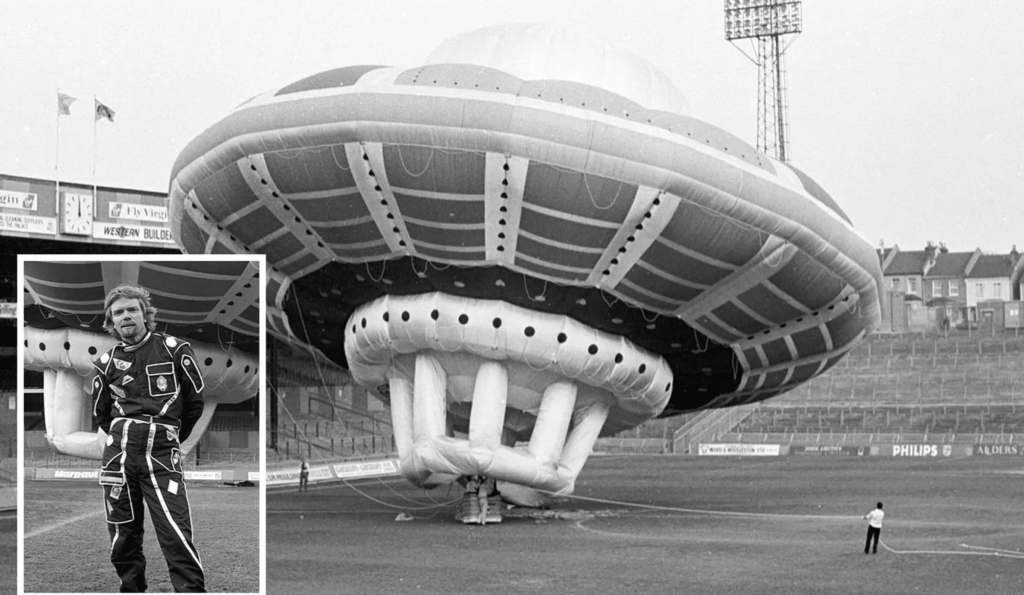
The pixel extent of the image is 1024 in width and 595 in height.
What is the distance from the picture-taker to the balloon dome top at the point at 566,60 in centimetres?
2242

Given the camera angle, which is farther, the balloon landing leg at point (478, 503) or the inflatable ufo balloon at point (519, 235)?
the balloon landing leg at point (478, 503)

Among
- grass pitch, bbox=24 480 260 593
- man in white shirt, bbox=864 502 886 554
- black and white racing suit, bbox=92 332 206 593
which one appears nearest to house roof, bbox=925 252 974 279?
man in white shirt, bbox=864 502 886 554

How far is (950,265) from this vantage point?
437 ft

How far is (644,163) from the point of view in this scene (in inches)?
814

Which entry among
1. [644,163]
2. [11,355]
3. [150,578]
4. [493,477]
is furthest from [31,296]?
[11,355]

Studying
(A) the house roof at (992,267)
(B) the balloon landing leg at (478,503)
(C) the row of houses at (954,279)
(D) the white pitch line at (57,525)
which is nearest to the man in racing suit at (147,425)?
(D) the white pitch line at (57,525)

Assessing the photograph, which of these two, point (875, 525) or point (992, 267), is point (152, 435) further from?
point (992, 267)

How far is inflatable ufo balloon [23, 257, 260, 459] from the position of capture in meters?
6.84

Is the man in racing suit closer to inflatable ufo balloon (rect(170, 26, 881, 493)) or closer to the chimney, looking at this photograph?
inflatable ufo balloon (rect(170, 26, 881, 493))

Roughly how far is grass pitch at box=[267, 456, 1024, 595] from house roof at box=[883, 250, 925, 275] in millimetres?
98406

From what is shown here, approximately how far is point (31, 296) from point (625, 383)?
702 inches

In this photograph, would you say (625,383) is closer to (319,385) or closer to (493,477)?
(493,477)

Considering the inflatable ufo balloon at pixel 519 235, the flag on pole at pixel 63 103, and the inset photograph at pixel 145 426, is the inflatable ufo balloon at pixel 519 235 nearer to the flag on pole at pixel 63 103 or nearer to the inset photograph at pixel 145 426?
the inset photograph at pixel 145 426

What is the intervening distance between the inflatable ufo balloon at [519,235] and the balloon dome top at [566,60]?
0.05 meters
